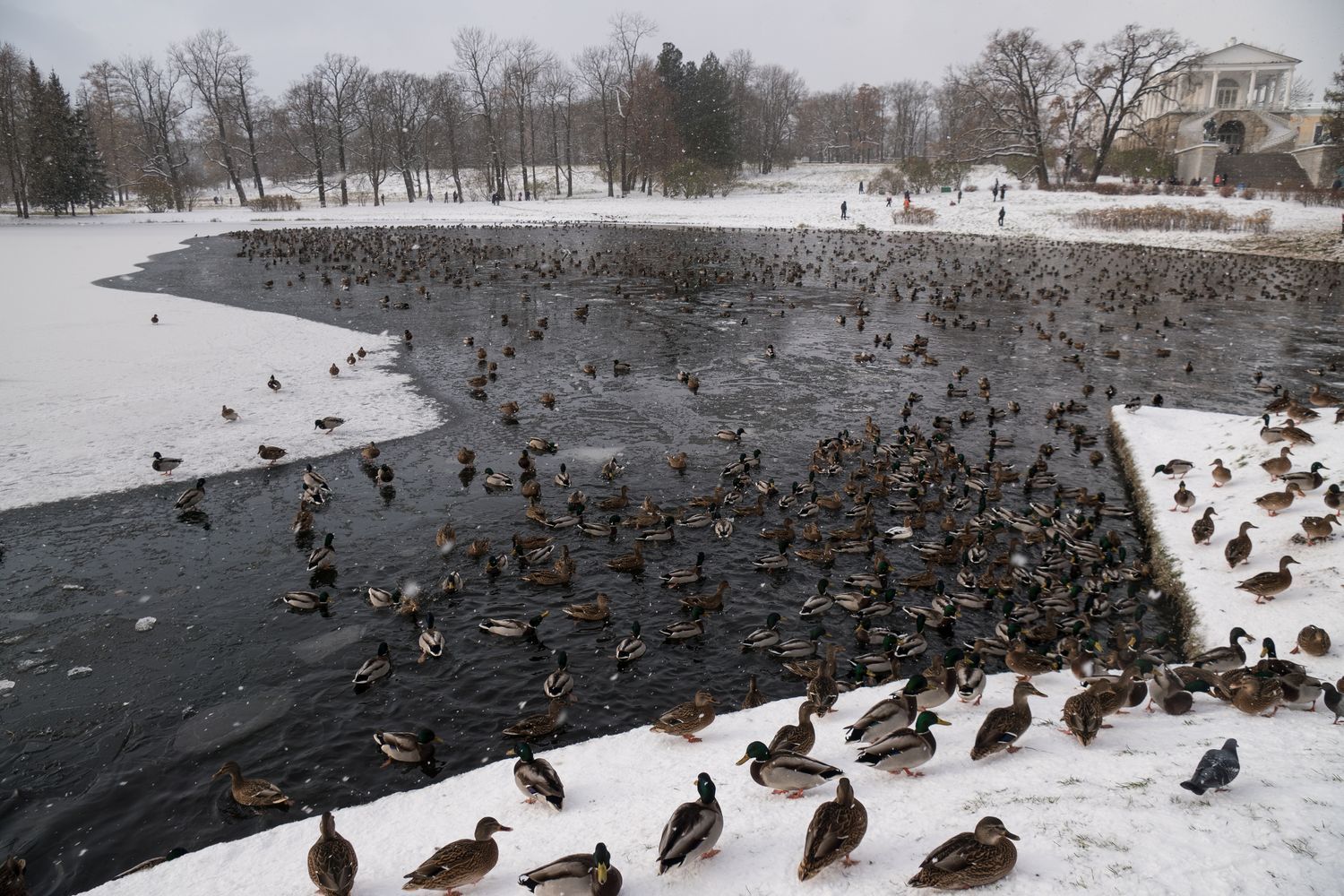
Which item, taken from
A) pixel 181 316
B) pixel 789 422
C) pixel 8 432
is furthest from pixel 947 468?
pixel 181 316

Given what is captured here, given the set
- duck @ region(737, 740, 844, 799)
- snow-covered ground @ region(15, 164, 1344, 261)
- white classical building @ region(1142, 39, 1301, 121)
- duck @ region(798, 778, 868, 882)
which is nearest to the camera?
duck @ region(798, 778, 868, 882)

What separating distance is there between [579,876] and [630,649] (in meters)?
4.46

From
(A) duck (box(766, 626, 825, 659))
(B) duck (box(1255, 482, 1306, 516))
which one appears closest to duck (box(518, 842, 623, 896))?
(A) duck (box(766, 626, 825, 659))

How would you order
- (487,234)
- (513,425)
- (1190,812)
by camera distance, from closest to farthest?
1. (1190,812)
2. (513,425)
3. (487,234)

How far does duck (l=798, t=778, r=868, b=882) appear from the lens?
5379mm

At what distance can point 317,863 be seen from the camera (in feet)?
19.5

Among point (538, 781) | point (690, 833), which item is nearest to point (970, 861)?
point (690, 833)

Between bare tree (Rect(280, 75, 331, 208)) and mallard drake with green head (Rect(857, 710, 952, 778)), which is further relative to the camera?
bare tree (Rect(280, 75, 331, 208))

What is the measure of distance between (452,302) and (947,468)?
2412 cm

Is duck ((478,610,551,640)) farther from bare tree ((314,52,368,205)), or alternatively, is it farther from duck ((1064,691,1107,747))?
bare tree ((314,52,368,205))

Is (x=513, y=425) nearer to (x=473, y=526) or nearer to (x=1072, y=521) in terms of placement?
(x=473, y=526)

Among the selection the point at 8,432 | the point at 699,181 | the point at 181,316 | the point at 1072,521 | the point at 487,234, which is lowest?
the point at 1072,521

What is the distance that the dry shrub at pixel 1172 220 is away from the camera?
52.0 m

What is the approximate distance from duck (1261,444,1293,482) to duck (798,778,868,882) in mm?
11560
